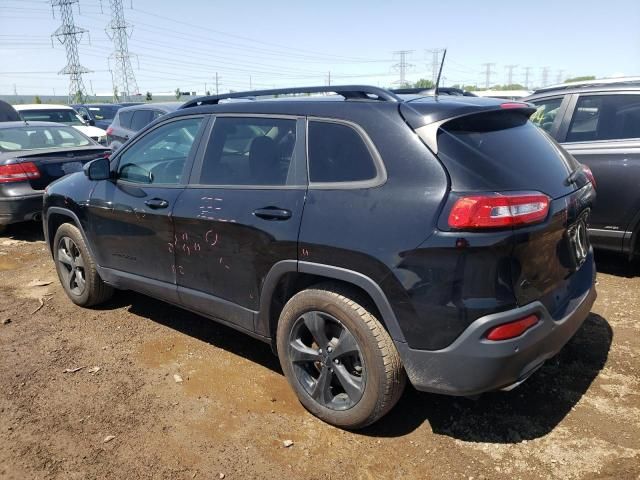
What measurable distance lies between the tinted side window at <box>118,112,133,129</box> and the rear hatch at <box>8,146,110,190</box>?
3447mm

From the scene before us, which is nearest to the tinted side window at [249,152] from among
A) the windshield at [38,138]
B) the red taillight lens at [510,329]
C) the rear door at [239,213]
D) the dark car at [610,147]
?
A: the rear door at [239,213]

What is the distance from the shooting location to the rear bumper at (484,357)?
235 centimetres

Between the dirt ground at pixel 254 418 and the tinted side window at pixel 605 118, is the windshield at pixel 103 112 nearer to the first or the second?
the dirt ground at pixel 254 418

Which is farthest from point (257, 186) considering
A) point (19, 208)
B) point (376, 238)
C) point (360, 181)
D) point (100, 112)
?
point (100, 112)

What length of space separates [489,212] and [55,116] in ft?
48.5

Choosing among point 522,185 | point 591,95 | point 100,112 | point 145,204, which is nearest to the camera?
point 522,185

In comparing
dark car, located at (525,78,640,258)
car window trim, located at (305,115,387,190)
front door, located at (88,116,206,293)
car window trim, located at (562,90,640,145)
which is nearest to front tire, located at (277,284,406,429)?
car window trim, located at (305,115,387,190)

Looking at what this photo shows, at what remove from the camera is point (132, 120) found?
1070cm

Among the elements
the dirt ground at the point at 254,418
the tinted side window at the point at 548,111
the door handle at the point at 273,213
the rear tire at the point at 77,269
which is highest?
the tinted side window at the point at 548,111

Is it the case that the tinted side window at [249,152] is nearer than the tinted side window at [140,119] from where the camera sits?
Yes

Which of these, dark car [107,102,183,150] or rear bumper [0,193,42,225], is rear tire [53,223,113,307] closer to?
rear bumper [0,193,42,225]

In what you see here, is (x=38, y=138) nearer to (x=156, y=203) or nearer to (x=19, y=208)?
(x=19, y=208)

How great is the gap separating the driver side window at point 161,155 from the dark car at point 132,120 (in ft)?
20.7

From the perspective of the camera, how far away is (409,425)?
9.70 ft
